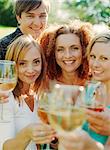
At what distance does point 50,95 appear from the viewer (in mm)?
1621

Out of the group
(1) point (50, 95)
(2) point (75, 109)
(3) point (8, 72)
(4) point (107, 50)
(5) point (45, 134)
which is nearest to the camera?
(2) point (75, 109)

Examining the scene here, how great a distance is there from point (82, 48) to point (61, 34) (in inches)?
7.1

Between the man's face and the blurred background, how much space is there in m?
0.90

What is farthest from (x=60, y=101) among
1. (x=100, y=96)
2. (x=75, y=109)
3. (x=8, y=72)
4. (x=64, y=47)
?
(x=64, y=47)

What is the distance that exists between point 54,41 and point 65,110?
152 centimetres

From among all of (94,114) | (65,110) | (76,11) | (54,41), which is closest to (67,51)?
(54,41)

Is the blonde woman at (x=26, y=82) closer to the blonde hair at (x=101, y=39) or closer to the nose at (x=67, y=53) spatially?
the nose at (x=67, y=53)

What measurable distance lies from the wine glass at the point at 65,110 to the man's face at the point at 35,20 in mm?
2535

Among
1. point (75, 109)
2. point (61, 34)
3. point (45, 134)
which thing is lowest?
point (45, 134)

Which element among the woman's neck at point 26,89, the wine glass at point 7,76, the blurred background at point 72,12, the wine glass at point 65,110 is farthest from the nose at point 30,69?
the blurred background at point 72,12

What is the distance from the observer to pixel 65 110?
1.50 metres

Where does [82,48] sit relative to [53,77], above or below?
above

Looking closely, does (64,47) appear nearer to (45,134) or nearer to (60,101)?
(45,134)

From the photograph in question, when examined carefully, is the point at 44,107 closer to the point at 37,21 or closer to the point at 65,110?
the point at 65,110
